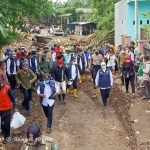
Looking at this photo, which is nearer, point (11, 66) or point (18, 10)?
point (18, 10)

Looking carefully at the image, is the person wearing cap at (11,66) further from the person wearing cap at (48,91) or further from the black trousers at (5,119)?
the black trousers at (5,119)

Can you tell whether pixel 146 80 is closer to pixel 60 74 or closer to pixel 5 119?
pixel 60 74

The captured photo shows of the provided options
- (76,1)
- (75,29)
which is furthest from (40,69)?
(76,1)

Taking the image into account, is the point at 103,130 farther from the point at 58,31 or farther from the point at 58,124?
the point at 58,31

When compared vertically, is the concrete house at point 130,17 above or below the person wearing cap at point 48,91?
above

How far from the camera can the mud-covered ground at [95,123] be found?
8.97 m

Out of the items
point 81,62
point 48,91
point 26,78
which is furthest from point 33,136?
point 81,62

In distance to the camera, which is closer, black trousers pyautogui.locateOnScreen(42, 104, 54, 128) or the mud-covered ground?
the mud-covered ground

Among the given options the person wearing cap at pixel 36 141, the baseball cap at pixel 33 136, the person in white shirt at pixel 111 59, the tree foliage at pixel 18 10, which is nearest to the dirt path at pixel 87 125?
the tree foliage at pixel 18 10

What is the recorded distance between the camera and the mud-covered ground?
8969 millimetres

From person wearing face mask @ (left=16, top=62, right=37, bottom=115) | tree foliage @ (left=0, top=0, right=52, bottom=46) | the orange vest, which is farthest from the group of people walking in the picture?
the orange vest

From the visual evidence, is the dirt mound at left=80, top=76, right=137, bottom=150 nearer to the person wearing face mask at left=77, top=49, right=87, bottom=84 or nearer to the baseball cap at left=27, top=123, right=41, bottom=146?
the person wearing face mask at left=77, top=49, right=87, bottom=84

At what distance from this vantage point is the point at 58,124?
10.5 m

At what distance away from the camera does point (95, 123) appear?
10.6m
